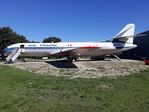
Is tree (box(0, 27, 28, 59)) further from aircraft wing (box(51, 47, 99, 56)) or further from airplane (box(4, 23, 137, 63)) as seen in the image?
aircraft wing (box(51, 47, 99, 56))

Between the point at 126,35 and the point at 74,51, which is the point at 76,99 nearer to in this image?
the point at 74,51

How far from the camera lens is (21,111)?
12.1m

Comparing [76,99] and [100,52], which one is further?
[100,52]

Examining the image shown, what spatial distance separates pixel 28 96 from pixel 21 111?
316 cm

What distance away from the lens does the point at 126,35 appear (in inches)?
1928

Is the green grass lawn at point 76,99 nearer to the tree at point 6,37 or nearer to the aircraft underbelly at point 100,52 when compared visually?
the aircraft underbelly at point 100,52

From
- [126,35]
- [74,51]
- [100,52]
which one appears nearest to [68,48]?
[74,51]

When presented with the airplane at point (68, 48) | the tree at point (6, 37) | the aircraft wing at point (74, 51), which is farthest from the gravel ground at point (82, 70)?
the tree at point (6, 37)

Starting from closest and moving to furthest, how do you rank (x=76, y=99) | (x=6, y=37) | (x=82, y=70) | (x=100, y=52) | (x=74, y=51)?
(x=76, y=99)
(x=82, y=70)
(x=74, y=51)
(x=100, y=52)
(x=6, y=37)

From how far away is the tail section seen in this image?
48.2 meters

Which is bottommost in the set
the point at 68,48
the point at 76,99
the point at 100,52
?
the point at 76,99

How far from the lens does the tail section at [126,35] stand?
48250 millimetres

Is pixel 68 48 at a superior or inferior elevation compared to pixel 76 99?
superior

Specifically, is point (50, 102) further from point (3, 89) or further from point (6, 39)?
point (6, 39)
